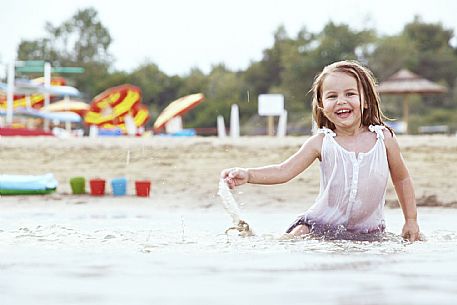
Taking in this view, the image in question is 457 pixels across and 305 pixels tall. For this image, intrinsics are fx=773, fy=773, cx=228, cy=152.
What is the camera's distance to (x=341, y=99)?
3.25 m

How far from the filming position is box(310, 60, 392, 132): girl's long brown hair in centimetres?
332

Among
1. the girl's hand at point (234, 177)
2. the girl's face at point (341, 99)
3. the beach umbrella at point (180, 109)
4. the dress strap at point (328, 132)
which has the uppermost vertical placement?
the girl's face at point (341, 99)

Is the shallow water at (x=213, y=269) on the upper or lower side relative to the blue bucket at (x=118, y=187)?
upper

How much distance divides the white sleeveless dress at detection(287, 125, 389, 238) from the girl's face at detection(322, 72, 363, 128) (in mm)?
114

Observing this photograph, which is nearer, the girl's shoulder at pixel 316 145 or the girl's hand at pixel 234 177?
the girl's hand at pixel 234 177

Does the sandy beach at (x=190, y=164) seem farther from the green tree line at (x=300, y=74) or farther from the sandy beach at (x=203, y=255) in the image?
the green tree line at (x=300, y=74)

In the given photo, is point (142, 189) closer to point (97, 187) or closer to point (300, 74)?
point (97, 187)

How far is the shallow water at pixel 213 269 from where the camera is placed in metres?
1.65

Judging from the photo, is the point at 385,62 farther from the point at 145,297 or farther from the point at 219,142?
the point at 145,297

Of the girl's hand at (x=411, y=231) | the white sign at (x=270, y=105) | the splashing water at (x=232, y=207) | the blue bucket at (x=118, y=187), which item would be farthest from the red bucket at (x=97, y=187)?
the white sign at (x=270, y=105)

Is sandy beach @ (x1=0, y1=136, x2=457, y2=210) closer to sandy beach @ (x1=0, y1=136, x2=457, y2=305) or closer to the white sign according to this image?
sandy beach @ (x1=0, y1=136, x2=457, y2=305)

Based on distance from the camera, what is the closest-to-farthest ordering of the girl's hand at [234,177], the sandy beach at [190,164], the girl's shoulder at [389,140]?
the girl's hand at [234,177]
the girl's shoulder at [389,140]
the sandy beach at [190,164]

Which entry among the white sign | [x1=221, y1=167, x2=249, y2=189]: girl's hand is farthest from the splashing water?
the white sign

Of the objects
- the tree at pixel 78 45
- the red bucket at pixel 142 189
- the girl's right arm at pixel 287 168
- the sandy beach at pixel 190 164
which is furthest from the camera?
the tree at pixel 78 45
